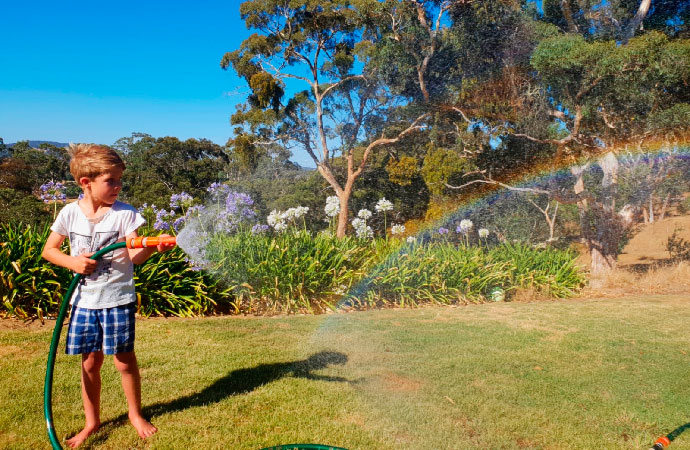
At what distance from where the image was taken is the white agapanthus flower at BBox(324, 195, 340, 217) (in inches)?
277

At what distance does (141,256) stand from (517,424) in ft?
6.71

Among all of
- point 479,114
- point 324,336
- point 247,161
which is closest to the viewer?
point 324,336

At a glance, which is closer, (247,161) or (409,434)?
(409,434)

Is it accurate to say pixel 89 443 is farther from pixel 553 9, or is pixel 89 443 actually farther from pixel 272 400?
pixel 553 9

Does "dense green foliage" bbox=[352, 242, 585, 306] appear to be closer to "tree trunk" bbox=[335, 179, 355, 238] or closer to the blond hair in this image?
"tree trunk" bbox=[335, 179, 355, 238]

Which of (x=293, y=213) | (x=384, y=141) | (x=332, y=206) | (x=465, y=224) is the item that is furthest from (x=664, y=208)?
(x=293, y=213)

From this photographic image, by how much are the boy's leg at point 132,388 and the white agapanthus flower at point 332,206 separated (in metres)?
4.57

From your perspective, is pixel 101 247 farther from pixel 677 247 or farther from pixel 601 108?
pixel 677 247

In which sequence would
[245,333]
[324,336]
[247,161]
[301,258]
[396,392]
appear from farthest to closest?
[247,161] → [301,258] → [245,333] → [324,336] → [396,392]

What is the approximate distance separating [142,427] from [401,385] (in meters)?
1.44

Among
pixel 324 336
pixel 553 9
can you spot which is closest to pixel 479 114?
pixel 553 9

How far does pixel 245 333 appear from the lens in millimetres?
4504

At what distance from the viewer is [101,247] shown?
2414mm

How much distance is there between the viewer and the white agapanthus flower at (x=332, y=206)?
703cm
